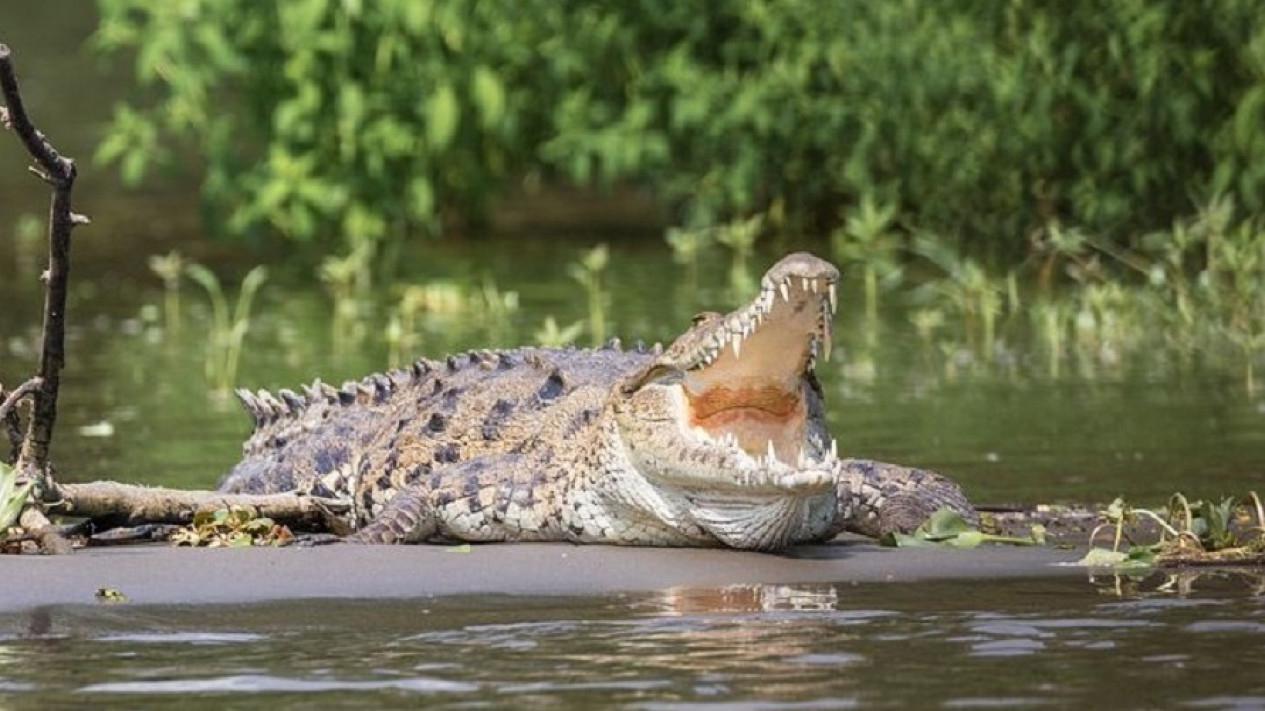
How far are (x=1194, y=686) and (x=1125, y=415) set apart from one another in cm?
566

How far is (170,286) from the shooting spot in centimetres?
1808

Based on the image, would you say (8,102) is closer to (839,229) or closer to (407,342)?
(407,342)

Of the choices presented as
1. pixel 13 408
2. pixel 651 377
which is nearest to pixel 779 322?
pixel 651 377

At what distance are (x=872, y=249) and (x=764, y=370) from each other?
29.7ft

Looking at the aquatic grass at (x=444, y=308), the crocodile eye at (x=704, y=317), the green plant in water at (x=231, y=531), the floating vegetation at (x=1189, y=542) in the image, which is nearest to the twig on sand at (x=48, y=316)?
the green plant in water at (x=231, y=531)

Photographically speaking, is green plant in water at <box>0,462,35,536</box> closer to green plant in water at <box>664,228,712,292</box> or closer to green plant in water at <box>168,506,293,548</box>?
green plant in water at <box>168,506,293,548</box>

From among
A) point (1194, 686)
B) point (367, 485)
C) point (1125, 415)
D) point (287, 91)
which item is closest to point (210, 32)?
point (287, 91)

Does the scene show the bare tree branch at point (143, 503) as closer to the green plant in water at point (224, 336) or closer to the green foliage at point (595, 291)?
the green plant in water at point (224, 336)

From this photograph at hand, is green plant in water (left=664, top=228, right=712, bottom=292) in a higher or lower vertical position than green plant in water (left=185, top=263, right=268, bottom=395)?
higher

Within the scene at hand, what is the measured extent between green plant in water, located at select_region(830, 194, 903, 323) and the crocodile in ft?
20.6

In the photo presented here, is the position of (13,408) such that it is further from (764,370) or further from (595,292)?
(595,292)

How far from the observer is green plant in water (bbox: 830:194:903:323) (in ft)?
54.2

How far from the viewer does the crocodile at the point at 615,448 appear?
8.33m

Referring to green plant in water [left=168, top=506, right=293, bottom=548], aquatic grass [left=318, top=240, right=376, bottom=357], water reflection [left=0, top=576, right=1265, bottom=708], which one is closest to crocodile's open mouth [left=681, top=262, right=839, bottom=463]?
water reflection [left=0, top=576, right=1265, bottom=708]
